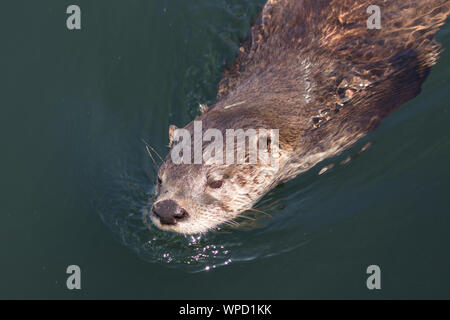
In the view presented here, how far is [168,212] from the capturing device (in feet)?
11.3

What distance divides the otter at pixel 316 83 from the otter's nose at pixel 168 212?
223mm

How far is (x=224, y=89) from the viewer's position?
4.91 meters

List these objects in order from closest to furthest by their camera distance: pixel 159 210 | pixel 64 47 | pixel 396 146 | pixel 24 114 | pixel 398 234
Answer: pixel 159 210
pixel 398 234
pixel 396 146
pixel 24 114
pixel 64 47

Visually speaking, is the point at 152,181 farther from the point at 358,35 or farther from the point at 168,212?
the point at 358,35

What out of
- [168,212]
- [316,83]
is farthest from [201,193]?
[316,83]

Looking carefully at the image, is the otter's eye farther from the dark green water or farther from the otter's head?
the dark green water

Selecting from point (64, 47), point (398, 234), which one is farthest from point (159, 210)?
point (64, 47)

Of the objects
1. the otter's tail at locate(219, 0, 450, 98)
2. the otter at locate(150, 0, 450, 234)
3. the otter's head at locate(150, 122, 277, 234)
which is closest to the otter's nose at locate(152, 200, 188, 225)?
the otter's head at locate(150, 122, 277, 234)

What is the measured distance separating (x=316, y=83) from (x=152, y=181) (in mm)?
1744

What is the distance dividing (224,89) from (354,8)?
1.34m

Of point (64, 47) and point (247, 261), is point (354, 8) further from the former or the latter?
point (64, 47)

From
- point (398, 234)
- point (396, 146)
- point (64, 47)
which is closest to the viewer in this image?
point (398, 234)

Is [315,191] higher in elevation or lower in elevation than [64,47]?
lower

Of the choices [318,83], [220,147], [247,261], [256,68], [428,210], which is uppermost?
[256,68]
